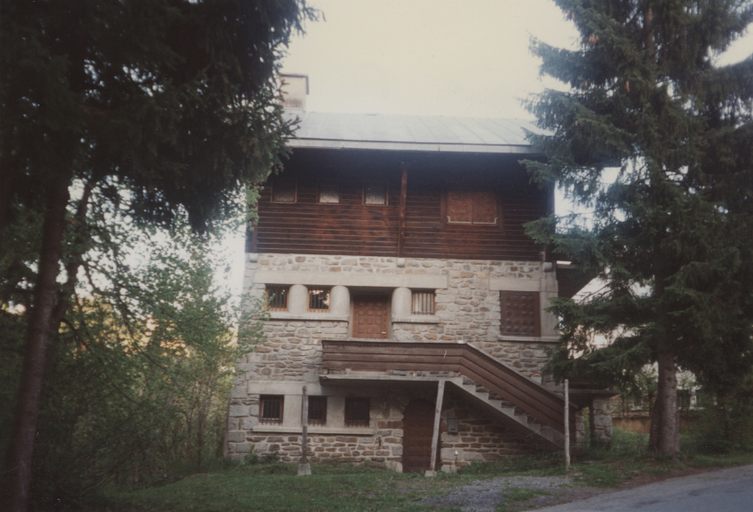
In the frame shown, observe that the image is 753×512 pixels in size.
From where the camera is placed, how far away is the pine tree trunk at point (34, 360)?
662cm

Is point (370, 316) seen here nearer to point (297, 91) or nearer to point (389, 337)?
point (389, 337)

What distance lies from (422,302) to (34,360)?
10838mm

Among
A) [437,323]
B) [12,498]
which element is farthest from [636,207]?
[12,498]

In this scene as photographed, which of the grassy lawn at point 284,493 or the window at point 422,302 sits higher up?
the window at point 422,302

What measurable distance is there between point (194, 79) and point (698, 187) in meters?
9.86

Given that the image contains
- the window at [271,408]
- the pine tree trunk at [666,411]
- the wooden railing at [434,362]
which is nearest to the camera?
the pine tree trunk at [666,411]

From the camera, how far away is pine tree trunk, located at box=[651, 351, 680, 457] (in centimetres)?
1180

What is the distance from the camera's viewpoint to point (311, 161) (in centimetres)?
1728

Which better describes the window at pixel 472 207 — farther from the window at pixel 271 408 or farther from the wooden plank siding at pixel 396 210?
the window at pixel 271 408

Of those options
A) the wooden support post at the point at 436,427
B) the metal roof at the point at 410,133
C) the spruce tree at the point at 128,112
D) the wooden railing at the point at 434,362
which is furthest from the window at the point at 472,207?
the spruce tree at the point at 128,112

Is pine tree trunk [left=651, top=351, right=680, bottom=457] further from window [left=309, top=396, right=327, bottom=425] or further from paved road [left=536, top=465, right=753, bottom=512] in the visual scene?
window [left=309, top=396, right=327, bottom=425]

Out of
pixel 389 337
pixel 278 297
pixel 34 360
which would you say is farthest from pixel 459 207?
pixel 34 360

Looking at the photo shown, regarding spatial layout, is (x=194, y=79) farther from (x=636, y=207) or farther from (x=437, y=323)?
(x=437, y=323)

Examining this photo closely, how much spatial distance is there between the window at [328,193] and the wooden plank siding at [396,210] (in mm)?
123
